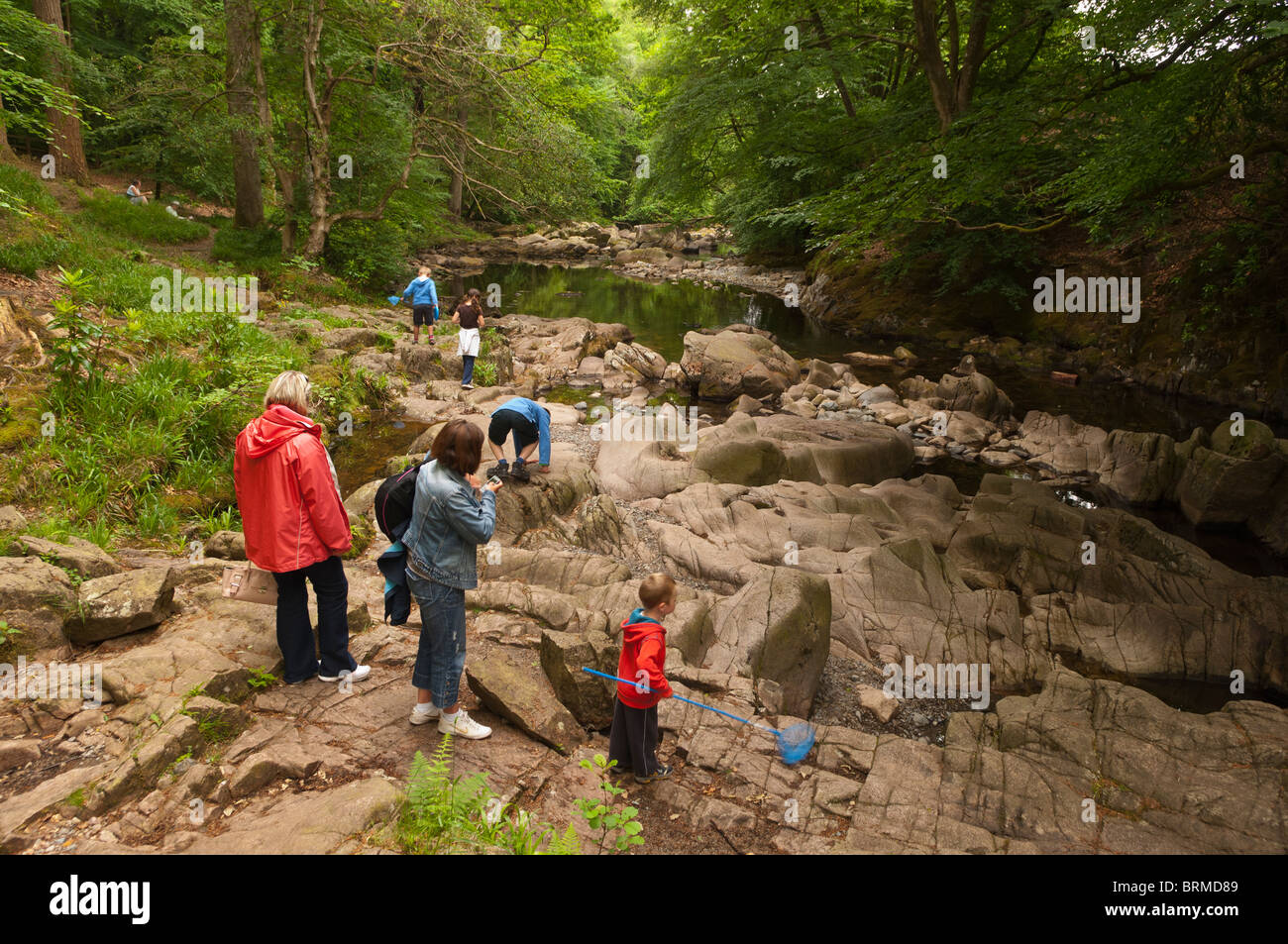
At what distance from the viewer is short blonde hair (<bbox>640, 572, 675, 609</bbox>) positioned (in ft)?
13.4

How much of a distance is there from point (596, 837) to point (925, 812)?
91.2 inches

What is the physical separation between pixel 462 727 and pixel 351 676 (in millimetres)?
954

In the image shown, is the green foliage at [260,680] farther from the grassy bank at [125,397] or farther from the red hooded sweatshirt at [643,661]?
the grassy bank at [125,397]

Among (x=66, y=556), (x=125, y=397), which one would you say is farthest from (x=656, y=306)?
(x=66, y=556)

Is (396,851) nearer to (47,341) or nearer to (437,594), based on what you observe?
(437,594)

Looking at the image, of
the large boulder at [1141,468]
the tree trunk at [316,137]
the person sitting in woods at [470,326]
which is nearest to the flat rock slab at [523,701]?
the person sitting in woods at [470,326]

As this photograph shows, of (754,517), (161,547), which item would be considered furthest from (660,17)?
(161,547)

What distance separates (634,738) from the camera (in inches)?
169

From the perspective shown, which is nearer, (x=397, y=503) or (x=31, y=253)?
(x=397, y=503)

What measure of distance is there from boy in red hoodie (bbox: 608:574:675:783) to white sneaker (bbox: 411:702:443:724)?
3.78 feet

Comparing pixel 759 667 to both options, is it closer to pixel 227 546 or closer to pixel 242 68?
pixel 227 546

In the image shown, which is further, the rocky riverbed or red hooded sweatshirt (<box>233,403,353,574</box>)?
red hooded sweatshirt (<box>233,403,353,574</box>)

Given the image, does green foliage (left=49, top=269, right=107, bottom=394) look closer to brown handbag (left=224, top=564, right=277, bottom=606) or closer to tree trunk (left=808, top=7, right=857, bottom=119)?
brown handbag (left=224, top=564, right=277, bottom=606)

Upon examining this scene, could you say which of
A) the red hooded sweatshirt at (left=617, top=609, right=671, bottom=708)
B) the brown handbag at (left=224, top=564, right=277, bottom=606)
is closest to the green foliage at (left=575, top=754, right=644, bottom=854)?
the red hooded sweatshirt at (left=617, top=609, right=671, bottom=708)
